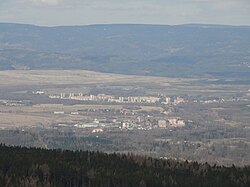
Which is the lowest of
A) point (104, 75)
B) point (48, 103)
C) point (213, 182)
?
point (213, 182)

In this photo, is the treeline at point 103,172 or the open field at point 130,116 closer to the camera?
the treeline at point 103,172

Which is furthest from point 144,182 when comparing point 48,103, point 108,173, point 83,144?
point 48,103

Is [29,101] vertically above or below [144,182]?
above

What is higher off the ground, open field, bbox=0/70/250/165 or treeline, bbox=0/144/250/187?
open field, bbox=0/70/250/165

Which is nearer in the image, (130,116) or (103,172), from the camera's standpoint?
(103,172)

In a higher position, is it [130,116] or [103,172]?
[130,116]

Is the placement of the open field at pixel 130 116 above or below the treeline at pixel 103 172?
above

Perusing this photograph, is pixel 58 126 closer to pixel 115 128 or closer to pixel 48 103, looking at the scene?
pixel 115 128

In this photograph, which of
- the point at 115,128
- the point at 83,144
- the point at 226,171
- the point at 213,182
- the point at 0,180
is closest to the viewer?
the point at 0,180
